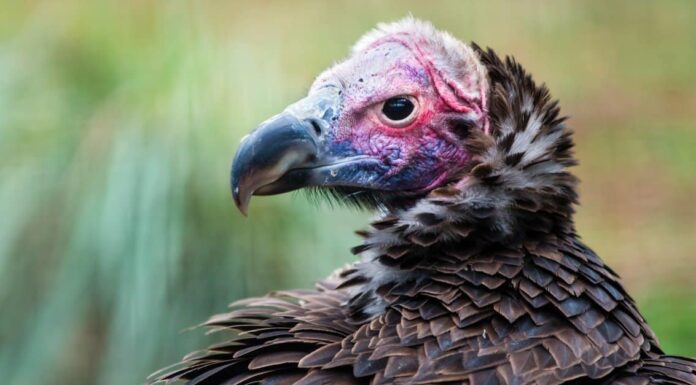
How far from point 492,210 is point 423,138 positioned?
411 millimetres

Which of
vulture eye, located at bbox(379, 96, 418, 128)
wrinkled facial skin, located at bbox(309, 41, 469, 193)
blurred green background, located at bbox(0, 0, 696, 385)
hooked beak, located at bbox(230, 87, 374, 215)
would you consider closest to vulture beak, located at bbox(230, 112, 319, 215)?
hooked beak, located at bbox(230, 87, 374, 215)

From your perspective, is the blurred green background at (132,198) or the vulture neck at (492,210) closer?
the vulture neck at (492,210)

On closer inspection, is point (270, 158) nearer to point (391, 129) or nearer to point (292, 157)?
point (292, 157)

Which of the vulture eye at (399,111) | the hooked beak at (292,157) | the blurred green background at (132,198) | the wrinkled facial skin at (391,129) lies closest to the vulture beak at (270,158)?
the hooked beak at (292,157)

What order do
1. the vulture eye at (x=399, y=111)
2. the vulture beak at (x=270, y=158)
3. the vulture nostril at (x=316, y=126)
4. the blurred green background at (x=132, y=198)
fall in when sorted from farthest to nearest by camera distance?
the blurred green background at (x=132, y=198) → the vulture eye at (x=399, y=111) → the vulture nostril at (x=316, y=126) → the vulture beak at (x=270, y=158)

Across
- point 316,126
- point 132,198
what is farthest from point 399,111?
point 132,198

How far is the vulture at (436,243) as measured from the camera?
2.88m

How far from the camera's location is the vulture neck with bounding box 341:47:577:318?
3148mm

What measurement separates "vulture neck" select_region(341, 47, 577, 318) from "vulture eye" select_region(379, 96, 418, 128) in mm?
219

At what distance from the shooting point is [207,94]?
585 centimetres

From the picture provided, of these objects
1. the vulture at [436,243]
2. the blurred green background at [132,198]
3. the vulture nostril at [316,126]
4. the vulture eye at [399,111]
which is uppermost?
the blurred green background at [132,198]

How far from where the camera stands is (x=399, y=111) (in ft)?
11.3

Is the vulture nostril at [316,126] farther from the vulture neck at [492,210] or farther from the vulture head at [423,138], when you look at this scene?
the vulture neck at [492,210]

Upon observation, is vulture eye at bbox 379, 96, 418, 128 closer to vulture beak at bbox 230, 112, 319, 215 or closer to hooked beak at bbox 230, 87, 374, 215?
hooked beak at bbox 230, 87, 374, 215
